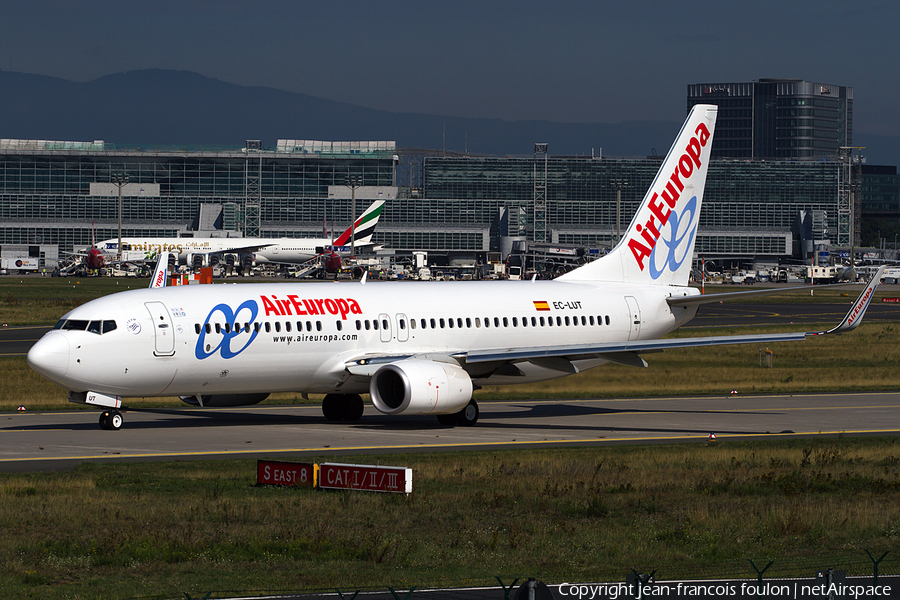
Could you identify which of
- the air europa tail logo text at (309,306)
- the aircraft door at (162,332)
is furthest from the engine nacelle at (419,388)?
the aircraft door at (162,332)

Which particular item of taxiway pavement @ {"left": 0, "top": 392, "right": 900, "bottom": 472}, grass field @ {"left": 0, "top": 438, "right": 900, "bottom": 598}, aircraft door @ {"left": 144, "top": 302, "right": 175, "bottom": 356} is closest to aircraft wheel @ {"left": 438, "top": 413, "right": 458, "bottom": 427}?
taxiway pavement @ {"left": 0, "top": 392, "right": 900, "bottom": 472}

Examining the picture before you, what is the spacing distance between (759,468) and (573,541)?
10468 millimetres

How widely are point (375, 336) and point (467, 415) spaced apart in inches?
164

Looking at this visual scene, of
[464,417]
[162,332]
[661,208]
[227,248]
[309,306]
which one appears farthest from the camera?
[227,248]

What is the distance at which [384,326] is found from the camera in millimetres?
39000

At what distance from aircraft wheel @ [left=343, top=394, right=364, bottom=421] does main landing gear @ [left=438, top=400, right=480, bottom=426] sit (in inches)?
127

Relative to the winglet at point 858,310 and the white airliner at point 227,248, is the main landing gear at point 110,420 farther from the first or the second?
the white airliner at point 227,248

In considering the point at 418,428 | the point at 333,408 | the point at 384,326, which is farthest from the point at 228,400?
the point at 418,428

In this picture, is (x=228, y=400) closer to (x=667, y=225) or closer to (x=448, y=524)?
(x=448, y=524)

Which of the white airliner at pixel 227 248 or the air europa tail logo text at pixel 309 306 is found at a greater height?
the white airliner at pixel 227 248

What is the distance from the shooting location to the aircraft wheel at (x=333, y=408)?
40.0 metres

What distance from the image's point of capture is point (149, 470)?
2772 centimetres

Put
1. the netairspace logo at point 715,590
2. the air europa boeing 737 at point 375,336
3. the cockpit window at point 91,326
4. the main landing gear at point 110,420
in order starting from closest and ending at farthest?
the netairspace logo at point 715,590
the cockpit window at point 91,326
the air europa boeing 737 at point 375,336
the main landing gear at point 110,420

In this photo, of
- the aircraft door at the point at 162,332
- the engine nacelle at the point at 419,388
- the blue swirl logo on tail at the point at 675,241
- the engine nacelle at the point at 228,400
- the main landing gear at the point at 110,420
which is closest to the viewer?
the aircraft door at the point at 162,332
